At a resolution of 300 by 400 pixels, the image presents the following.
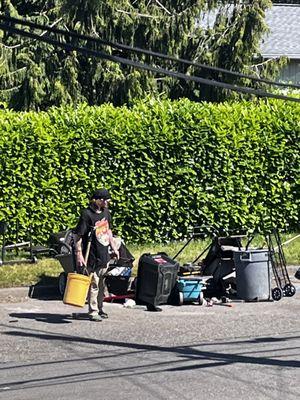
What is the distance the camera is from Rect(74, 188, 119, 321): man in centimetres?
1244

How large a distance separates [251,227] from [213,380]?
29.9 feet

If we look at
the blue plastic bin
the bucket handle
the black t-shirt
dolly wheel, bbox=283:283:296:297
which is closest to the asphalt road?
the blue plastic bin

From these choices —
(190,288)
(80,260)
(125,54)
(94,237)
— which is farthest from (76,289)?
(125,54)

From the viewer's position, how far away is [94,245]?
1248 cm

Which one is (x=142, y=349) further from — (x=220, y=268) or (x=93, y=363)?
(x=220, y=268)

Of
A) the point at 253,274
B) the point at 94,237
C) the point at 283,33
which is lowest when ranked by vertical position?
the point at 253,274

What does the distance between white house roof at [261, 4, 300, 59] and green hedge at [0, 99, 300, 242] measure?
10417 mm

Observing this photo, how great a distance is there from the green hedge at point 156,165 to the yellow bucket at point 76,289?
4.35 meters

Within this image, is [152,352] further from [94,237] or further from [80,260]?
[94,237]

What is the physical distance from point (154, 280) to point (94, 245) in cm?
138

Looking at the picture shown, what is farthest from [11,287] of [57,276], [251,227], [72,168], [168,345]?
[251,227]

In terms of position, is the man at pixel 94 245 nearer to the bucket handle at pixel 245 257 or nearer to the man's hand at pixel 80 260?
the man's hand at pixel 80 260

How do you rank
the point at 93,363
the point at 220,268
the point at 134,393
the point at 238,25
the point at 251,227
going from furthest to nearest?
1. the point at 238,25
2. the point at 251,227
3. the point at 220,268
4. the point at 93,363
5. the point at 134,393

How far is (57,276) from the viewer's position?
592 inches
